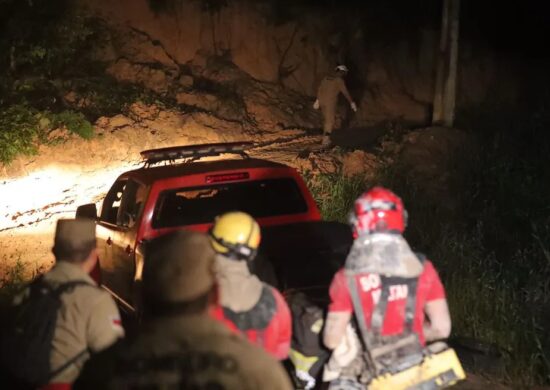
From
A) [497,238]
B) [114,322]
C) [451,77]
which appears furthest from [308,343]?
[451,77]

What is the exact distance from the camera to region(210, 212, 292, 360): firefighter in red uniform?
3.36 m

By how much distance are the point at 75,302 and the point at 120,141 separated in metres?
11.3

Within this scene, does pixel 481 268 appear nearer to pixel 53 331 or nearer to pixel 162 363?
pixel 53 331

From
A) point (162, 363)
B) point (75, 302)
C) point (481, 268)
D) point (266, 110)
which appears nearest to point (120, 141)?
point (266, 110)

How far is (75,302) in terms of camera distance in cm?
323

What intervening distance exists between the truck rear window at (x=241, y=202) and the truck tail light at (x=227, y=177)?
2.6 inches

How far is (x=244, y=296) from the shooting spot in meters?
3.35

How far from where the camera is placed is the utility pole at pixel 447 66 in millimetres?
13594

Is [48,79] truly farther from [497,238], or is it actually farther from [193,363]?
[193,363]

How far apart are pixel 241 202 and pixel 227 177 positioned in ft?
1.03

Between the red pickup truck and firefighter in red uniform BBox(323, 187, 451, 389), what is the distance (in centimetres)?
204

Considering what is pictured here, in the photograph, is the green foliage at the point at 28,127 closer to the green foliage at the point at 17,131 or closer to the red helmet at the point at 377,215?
the green foliage at the point at 17,131

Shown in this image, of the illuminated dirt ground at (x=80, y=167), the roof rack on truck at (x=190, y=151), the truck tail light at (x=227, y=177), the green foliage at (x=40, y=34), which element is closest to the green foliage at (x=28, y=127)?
the illuminated dirt ground at (x=80, y=167)

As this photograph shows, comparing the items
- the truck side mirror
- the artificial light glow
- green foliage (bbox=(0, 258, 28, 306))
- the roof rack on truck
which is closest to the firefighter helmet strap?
the roof rack on truck
